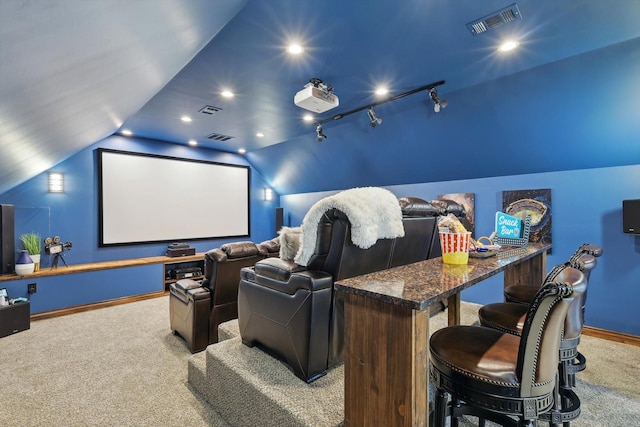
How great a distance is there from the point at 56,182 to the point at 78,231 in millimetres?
858

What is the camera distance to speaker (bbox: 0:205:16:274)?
389 cm

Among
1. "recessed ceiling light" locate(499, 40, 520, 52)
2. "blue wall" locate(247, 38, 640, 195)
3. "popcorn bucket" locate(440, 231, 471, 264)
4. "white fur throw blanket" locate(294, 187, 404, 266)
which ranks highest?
"recessed ceiling light" locate(499, 40, 520, 52)

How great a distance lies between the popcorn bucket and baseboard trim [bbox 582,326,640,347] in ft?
10.2

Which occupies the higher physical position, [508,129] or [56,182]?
[508,129]

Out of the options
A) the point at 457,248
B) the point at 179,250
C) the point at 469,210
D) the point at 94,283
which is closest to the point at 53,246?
the point at 94,283

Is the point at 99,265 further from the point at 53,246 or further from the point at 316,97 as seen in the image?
the point at 316,97

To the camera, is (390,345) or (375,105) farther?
(375,105)

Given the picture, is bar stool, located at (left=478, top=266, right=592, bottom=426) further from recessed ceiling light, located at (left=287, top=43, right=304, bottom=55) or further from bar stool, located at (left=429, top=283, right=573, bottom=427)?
recessed ceiling light, located at (left=287, top=43, right=304, bottom=55)

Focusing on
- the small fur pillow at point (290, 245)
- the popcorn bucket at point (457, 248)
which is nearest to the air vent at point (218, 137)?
the small fur pillow at point (290, 245)

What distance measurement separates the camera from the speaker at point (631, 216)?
2.89m

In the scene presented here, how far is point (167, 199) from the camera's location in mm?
5816

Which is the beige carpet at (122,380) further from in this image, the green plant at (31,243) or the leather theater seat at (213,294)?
the green plant at (31,243)

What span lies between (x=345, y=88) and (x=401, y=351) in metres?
3.14

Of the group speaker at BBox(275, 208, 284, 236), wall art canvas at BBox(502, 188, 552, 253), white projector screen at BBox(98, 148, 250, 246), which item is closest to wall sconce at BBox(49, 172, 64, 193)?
white projector screen at BBox(98, 148, 250, 246)
